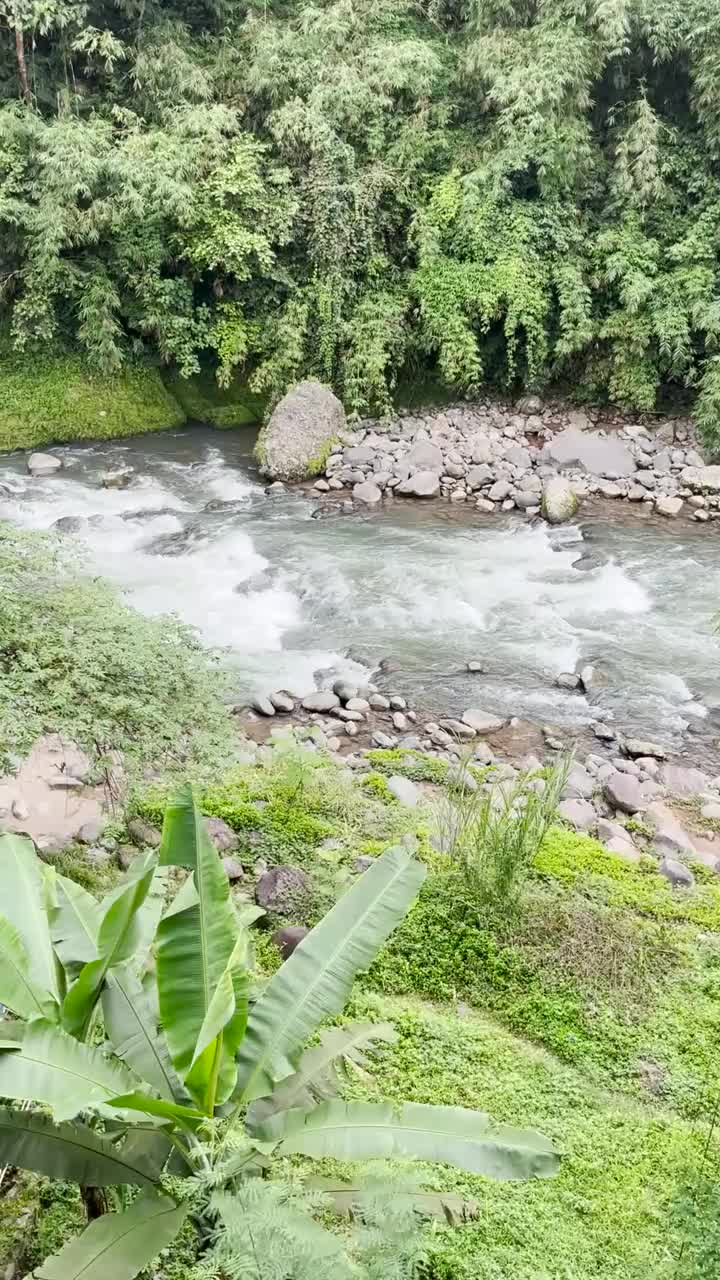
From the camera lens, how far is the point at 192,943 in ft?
8.97

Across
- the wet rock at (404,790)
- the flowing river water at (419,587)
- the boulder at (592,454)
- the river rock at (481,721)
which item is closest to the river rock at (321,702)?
the flowing river water at (419,587)

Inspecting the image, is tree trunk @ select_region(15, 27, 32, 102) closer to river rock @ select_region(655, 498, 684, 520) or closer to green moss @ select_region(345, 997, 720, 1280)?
river rock @ select_region(655, 498, 684, 520)

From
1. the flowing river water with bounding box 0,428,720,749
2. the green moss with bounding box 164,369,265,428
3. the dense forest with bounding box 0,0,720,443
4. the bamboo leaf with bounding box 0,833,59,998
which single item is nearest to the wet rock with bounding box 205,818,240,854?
the bamboo leaf with bounding box 0,833,59,998

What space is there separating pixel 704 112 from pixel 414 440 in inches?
231

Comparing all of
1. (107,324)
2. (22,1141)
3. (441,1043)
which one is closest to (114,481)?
(107,324)

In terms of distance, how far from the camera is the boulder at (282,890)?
4.73 metres

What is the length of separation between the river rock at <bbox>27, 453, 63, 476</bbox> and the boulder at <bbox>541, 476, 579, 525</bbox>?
668 cm

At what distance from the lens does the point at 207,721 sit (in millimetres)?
5504

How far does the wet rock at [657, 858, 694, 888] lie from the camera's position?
5.45 meters

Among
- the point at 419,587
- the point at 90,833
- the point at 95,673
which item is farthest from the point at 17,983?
the point at 419,587

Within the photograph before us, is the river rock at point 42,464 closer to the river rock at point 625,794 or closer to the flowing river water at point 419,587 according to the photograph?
the flowing river water at point 419,587

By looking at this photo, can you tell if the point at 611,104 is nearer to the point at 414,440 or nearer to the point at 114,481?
the point at 414,440

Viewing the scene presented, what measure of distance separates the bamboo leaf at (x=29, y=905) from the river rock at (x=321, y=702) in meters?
5.00

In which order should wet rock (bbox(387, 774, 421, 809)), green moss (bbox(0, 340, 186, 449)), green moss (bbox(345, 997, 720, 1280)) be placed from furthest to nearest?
green moss (bbox(0, 340, 186, 449)) → wet rock (bbox(387, 774, 421, 809)) → green moss (bbox(345, 997, 720, 1280))
